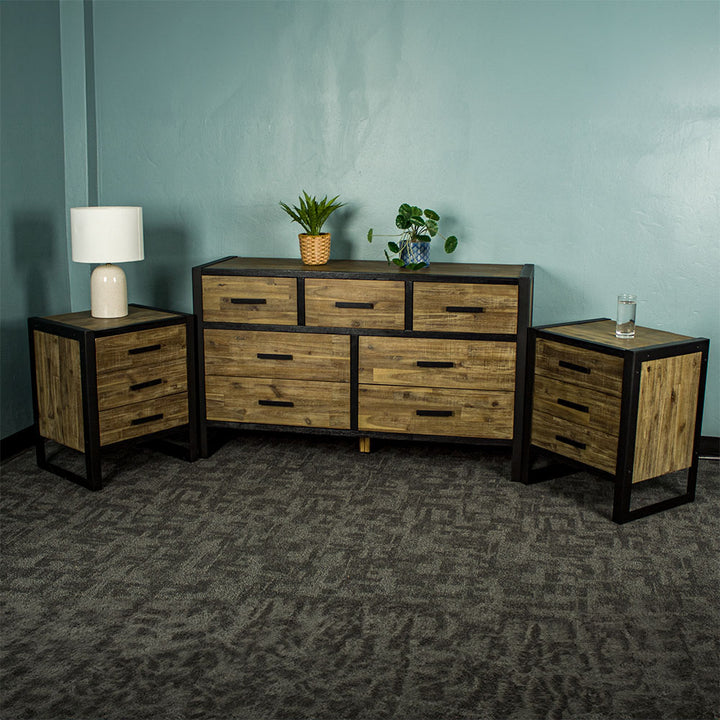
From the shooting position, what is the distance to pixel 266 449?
127 inches

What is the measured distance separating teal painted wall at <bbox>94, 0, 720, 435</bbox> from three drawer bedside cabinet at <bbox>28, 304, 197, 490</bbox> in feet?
1.91

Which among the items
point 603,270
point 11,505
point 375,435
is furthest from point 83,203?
point 603,270

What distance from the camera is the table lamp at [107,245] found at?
2818 millimetres

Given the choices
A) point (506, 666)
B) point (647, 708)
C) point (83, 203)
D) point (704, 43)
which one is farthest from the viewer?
point (83, 203)

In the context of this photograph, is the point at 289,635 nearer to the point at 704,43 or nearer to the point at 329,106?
the point at 329,106

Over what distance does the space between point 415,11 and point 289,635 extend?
7.52 ft

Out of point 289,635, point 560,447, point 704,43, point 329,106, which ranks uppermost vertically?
point 704,43

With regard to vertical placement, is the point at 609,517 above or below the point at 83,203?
below

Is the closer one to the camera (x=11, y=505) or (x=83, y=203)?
(x=11, y=505)

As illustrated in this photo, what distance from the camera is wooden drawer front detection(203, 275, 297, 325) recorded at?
9.86 feet

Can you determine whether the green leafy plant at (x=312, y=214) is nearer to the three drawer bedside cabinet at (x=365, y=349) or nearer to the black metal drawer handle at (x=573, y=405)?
the three drawer bedside cabinet at (x=365, y=349)

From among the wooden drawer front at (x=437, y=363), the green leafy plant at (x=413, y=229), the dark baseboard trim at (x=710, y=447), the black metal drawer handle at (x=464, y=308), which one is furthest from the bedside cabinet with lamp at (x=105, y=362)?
the dark baseboard trim at (x=710, y=447)

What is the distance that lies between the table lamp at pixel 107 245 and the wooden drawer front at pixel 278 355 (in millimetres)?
366

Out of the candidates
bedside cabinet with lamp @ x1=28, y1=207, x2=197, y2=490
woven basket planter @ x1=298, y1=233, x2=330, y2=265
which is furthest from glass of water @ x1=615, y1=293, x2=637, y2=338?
bedside cabinet with lamp @ x1=28, y1=207, x2=197, y2=490
